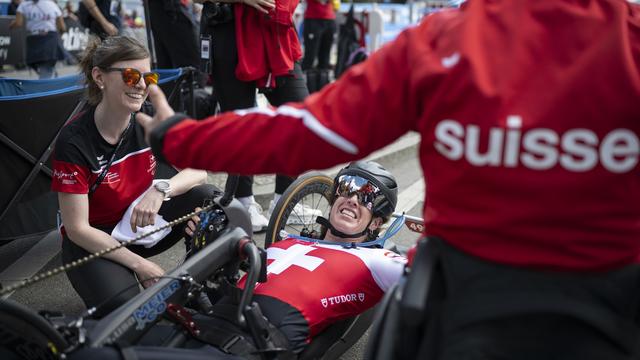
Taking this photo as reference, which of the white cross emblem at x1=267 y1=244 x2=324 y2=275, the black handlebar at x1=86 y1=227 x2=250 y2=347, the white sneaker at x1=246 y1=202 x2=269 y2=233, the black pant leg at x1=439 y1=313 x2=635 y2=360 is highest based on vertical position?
the black pant leg at x1=439 y1=313 x2=635 y2=360

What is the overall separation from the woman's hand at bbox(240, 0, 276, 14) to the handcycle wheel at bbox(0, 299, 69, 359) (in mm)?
2542

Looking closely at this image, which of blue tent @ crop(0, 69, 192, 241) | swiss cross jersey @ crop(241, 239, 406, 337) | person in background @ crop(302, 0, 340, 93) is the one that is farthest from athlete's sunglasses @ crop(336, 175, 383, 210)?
person in background @ crop(302, 0, 340, 93)

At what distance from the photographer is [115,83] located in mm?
2768

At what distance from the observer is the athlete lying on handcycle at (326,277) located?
2224 mm

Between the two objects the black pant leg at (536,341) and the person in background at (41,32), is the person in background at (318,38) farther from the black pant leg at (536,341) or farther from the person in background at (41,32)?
the black pant leg at (536,341)

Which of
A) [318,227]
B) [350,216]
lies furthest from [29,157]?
[350,216]

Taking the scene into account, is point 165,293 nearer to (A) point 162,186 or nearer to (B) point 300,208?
(A) point 162,186

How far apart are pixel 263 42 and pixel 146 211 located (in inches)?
63.2

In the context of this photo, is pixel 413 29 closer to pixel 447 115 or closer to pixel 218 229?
pixel 447 115

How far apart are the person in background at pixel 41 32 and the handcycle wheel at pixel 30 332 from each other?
8788 millimetres

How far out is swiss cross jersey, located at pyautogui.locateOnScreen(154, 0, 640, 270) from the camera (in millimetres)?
1316

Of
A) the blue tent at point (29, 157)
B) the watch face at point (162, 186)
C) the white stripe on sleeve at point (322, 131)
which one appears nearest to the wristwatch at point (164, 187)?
the watch face at point (162, 186)

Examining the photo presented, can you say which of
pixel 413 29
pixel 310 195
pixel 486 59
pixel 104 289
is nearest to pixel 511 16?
pixel 486 59

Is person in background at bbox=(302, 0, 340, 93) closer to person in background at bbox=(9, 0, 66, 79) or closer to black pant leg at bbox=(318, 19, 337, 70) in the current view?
black pant leg at bbox=(318, 19, 337, 70)
